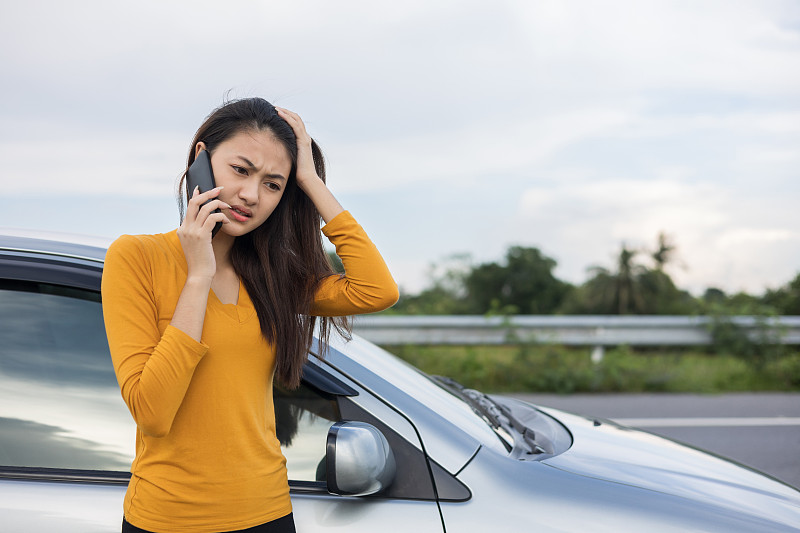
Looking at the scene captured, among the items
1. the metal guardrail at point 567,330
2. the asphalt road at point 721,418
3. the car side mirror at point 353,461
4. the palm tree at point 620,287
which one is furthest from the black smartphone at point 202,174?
the palm tree at point 620,287

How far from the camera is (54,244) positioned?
1834mm

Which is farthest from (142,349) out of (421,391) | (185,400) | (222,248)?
(421,391)

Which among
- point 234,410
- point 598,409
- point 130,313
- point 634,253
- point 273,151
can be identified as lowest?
point 598,409

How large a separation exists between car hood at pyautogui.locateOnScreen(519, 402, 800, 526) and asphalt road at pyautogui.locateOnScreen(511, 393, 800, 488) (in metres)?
2.63

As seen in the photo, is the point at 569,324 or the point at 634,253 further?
the point at 634,253

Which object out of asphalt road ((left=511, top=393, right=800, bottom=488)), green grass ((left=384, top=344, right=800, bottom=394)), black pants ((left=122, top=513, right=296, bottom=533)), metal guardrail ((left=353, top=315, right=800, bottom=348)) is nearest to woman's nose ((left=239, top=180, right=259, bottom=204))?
black pants ((left=122, top=513, right=296, bottom=533))

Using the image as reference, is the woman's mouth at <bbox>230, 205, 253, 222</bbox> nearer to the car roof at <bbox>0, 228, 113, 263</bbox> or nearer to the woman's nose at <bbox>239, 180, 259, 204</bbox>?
the woman's nose at <bbox>239, 180, 259, 204</bbox>

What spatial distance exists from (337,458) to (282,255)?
0.53m

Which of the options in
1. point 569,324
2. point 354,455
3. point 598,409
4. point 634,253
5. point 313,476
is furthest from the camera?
point 634,253

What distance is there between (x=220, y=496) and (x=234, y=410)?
0.18m

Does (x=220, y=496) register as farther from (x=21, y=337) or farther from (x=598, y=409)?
(x=598, y=409)

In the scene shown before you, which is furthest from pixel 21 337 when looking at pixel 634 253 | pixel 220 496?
pixel 634 253

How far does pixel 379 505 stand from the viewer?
5.49 ft

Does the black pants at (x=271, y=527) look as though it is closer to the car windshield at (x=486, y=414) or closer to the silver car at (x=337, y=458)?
the silver car at (x=337, y=458)
